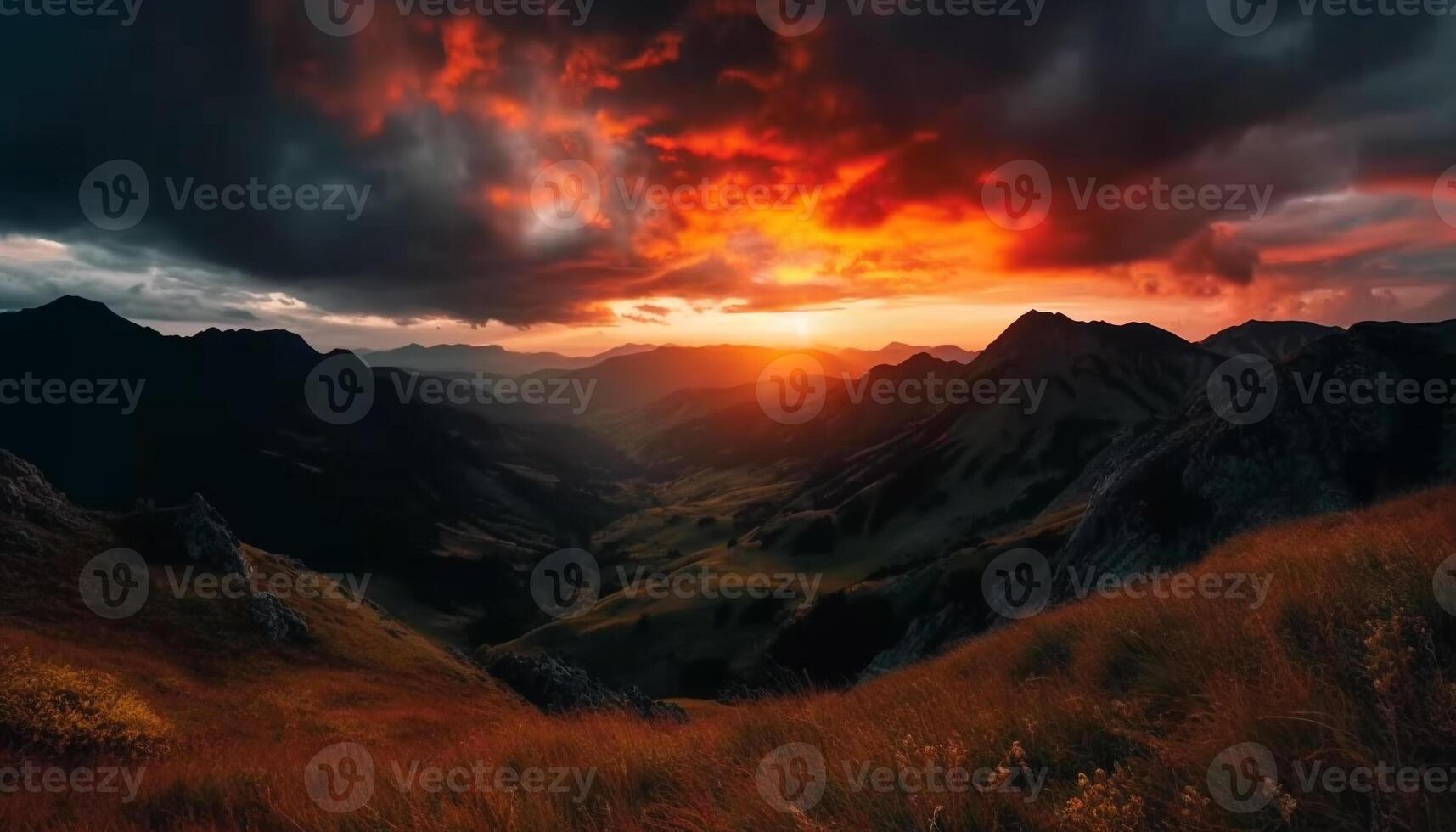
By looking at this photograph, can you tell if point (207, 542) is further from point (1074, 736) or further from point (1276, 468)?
point (1276, 468)

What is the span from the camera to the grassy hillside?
4.26 m

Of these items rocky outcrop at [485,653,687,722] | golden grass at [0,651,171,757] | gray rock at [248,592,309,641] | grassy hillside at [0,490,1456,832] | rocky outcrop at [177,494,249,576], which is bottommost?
rocky outcrop at [485,653,687,722]

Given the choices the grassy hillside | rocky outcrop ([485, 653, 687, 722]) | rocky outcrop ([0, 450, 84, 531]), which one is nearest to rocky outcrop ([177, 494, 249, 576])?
rocky outcrop ([0, 450, 84, 531])

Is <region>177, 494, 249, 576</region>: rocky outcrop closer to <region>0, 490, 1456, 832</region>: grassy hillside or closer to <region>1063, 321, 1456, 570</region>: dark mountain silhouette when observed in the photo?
<region>0, 490, 1456, 832</region>: grassy hillside

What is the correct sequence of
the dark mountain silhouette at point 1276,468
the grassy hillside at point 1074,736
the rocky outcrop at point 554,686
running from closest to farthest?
1. the grassy hillside at point 1074,736
2. the rocky outcrop at point 554,686
3. the dark mountain silhouette at point 1276,468

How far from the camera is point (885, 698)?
8.41 meters

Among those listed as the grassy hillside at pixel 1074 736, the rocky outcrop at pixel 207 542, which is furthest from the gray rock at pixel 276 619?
the grassy hillside at pixel 1074 736

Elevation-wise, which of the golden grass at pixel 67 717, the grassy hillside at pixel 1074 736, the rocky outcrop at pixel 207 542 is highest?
the grassy hillside at pixel 1074 736

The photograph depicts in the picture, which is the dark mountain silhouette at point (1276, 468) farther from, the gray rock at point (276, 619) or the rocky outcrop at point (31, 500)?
the rocky outcrop at point (31, 500)

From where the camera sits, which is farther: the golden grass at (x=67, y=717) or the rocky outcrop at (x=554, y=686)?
the rocky outcrop at (x=554, y=686)

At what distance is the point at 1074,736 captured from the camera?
5547 millimetres

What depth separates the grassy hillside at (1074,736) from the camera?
4258mm

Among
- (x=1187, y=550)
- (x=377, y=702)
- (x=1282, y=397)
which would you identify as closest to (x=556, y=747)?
(x=377, y=702)

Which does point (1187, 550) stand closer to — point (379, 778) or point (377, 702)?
point (377, 702)
